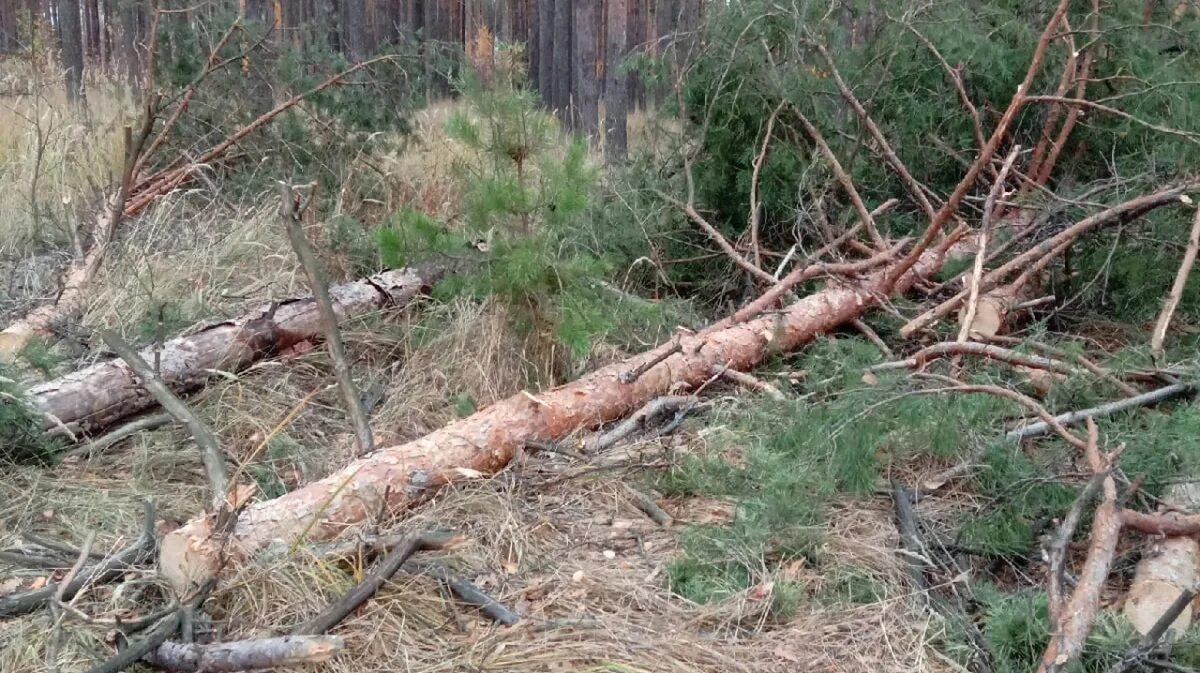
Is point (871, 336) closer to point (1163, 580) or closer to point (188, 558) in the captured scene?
point (1163, 580)

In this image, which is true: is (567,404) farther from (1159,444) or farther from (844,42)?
(844,42)

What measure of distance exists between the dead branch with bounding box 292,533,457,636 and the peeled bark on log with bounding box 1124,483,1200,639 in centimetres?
174

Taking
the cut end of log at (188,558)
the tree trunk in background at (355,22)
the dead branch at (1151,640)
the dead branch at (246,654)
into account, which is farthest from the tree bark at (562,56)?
the dead branch at (1151,640)

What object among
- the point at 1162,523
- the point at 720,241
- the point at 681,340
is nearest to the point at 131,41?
the point at 720,241

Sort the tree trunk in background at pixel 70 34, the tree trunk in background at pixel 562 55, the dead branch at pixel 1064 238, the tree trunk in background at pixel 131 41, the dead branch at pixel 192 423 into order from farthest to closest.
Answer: the tree trunk in background at pixel 70 34
the tree trunk in background at pixel 562 55
the tree trunk in background at pixel 131 41
the dead branch at pixel 1064 238
the dead branch at pixel 192 423

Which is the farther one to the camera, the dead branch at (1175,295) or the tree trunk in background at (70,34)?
the tree trunk in background at (70,34)

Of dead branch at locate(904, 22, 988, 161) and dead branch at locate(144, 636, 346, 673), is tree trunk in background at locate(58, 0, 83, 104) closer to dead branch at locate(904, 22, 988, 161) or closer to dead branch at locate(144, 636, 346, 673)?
dead branch at locate(904, 22, 988, 161)

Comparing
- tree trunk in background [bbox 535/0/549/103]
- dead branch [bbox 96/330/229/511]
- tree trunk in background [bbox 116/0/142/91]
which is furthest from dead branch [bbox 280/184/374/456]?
tree trunk in background [bbox 535/0/549/103]

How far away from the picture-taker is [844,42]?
520cm

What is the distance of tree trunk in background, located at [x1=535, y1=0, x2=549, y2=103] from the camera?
9398 mm

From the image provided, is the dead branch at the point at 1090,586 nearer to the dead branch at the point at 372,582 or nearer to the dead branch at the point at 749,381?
the dead branch at the point at 749,381

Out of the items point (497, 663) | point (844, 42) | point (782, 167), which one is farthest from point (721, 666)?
point (844, 42)

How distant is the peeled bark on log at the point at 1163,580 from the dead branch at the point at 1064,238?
4.74 feet

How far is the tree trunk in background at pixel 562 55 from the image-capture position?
9148 millimetres
